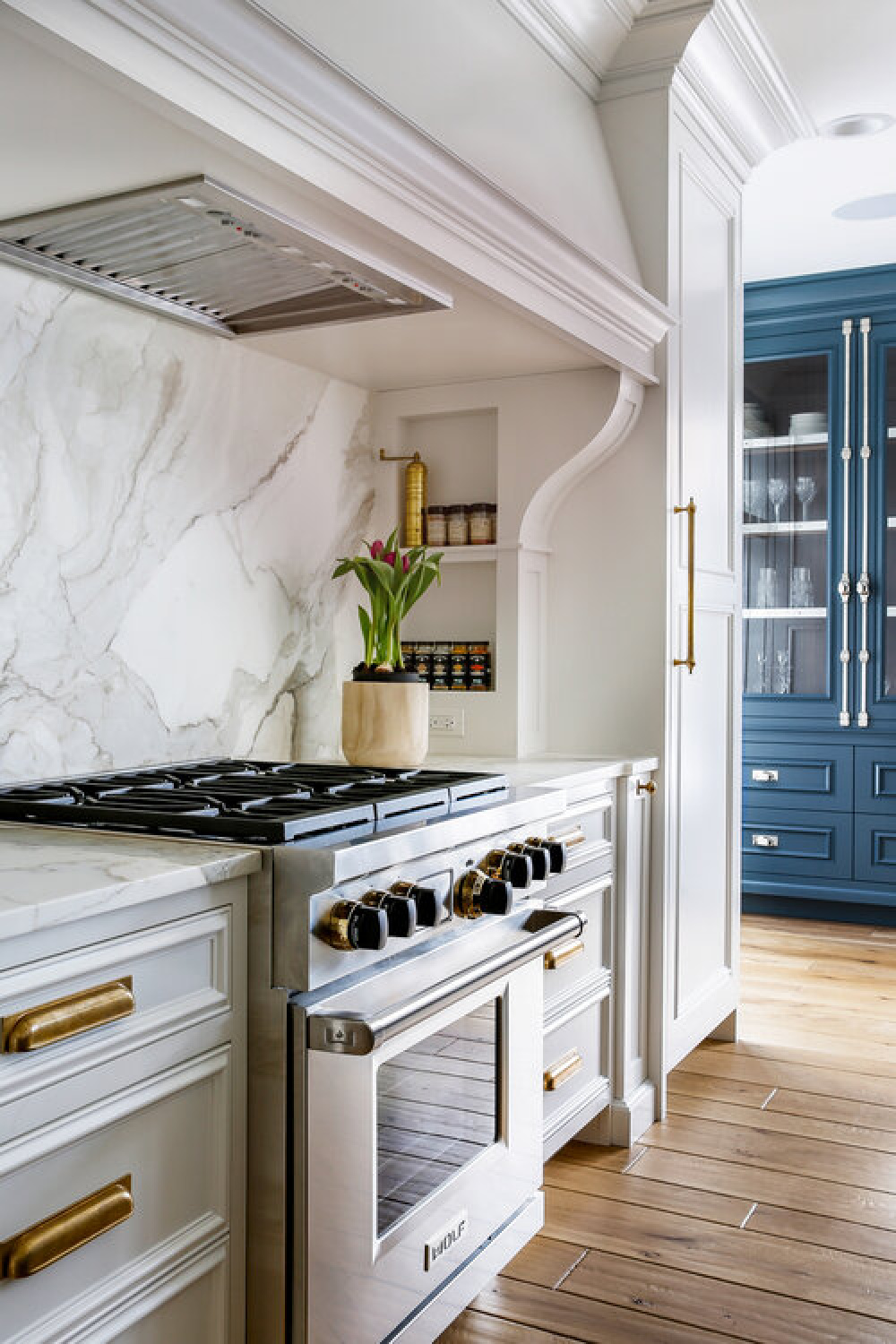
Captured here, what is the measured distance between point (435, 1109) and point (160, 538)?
1.10m

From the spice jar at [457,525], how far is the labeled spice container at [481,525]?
0.06 feet

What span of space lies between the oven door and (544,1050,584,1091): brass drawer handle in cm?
25

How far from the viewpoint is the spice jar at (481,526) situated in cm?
282

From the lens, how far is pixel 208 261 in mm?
1910

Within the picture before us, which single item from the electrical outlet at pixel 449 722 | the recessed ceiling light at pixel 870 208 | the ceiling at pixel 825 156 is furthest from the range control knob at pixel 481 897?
the recessed ceiling light at pixel 870 208

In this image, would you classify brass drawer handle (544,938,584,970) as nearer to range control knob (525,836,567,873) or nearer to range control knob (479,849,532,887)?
range control knob (525,836,567,873)

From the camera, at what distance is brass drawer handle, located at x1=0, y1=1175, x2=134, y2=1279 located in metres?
1.10

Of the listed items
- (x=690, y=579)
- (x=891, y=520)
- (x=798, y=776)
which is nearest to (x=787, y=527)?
(x=891, y=520)

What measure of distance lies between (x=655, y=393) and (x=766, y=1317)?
1855mm

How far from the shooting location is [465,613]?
9.52ft

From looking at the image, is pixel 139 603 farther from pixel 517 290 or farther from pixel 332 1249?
pixel 332 1249

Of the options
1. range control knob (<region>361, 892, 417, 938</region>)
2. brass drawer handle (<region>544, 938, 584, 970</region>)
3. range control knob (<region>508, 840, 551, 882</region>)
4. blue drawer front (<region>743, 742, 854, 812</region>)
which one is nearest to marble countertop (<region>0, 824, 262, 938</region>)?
range control knob (<region>361, 892, 417, 938</region>)

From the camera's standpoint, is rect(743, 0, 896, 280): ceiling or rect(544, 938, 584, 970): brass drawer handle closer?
rect(544, 938, 584, 970): brass drawer handle

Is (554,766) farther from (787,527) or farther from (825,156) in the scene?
(787,527)
